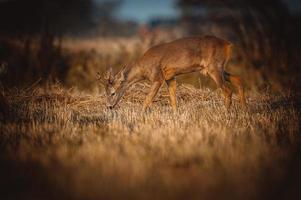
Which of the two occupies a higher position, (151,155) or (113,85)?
(113,85)

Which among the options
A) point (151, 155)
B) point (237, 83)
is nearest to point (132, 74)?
point (237, 83)

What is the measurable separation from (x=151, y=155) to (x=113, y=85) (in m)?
5.06

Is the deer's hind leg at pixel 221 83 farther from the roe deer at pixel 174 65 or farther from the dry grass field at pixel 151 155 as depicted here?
the dry grass field at pixel 151 155

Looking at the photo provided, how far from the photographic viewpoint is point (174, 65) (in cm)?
995

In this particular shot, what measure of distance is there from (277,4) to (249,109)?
10.4m

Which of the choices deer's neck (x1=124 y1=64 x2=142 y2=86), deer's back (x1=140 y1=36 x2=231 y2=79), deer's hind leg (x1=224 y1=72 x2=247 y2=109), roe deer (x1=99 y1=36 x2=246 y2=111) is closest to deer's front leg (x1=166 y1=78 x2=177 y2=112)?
roe deer (x1=99 y1=36 x2=246 y2=111)

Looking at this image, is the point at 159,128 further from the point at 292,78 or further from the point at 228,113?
the point at 292,78

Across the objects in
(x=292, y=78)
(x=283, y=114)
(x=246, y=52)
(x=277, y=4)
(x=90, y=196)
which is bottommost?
(x=90, y=196)

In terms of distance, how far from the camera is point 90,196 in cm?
368

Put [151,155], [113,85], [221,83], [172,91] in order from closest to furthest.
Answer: [151,155] < [221,83] < [113,85] < [172,91]

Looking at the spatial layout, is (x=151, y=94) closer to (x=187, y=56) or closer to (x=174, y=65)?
(x=174, y=65)

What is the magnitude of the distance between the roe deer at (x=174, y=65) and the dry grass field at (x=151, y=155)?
1200mm

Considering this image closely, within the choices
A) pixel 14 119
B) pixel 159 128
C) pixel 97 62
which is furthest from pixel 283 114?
pixel 97 62

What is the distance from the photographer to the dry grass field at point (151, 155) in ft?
12.6
